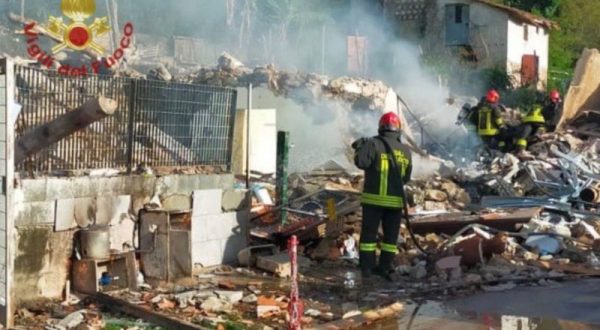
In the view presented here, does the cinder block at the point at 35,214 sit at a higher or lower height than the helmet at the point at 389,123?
lower

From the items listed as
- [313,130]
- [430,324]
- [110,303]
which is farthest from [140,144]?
[313,130]

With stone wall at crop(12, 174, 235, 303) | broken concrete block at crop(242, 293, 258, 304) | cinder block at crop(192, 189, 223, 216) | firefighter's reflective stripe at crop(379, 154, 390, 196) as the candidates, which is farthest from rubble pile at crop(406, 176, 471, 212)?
stone wall at crop(12, 174, 235, 303)

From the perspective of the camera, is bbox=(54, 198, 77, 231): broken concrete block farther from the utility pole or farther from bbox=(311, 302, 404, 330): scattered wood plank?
the utility pole

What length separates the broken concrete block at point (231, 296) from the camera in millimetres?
7791

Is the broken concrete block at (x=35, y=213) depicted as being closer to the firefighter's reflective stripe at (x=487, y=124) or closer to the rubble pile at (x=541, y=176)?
the rubble pile at (x=541, y=176)

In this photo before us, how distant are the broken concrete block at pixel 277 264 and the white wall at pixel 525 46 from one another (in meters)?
27.7

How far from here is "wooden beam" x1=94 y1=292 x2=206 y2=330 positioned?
22.4 ft

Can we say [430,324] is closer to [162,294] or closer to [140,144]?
[162,294]

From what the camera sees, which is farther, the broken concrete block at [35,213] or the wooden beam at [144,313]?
the broken concrete block at [35,213]

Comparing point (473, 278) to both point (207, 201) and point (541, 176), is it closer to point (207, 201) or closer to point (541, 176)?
point (207, 201)

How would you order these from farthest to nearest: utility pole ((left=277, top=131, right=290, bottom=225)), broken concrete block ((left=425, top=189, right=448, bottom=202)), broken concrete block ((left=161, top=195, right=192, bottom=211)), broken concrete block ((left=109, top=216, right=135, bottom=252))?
broken concrete block ((left=425, top=189, right=448, bottom=202)), utility pole ((left=277, top=131, right=290, bottom=225)), broken concrete block ((left=161, top=195, right=192, bottom=211)), broken concrete block ((left=109, top=216, right=135, bottom=252))

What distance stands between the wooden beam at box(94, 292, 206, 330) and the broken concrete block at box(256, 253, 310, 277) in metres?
2.16

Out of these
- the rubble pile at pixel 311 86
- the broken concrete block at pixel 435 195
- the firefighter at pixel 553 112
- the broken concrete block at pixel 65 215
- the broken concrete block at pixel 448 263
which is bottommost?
the broken concrete block at pixel 448 263

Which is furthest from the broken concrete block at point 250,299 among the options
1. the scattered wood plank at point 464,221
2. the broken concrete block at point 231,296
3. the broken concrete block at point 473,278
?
the scattered wood plank at point 464,221
